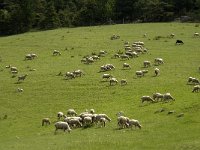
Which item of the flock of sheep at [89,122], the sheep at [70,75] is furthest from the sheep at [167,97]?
the sheep at [70,75]

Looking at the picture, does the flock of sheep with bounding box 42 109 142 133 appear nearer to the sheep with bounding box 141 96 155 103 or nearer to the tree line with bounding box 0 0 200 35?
the sheep with bounding box 141 96 155 103

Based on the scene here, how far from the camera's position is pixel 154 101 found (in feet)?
128

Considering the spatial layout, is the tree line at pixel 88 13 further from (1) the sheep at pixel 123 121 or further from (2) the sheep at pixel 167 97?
(1) the sheep at pixel 123 121

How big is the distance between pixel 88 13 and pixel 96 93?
68263mm

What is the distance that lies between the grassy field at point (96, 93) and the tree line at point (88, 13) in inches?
1048

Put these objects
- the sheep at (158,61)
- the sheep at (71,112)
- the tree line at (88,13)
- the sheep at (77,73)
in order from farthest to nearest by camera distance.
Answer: the tree line at (88,13) → the sheep at (158,61) → the sheep at (77,73) → the sheep at (71,112)

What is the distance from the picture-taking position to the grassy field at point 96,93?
28703mm

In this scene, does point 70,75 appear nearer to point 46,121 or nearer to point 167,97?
point 167,97

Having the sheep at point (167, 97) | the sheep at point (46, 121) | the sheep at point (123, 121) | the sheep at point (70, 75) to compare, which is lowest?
the sheep at point (70, 75)

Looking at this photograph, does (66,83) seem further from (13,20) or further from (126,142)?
(13,20)

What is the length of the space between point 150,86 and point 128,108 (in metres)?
7.27

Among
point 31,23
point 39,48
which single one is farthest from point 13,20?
point 39,48

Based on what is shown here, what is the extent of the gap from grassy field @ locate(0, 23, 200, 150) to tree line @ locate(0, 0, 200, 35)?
2662 centimetres

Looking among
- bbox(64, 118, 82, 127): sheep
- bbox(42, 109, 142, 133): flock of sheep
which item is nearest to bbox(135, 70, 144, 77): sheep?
bbox(42, 109, 142, 133): flock of sheep
